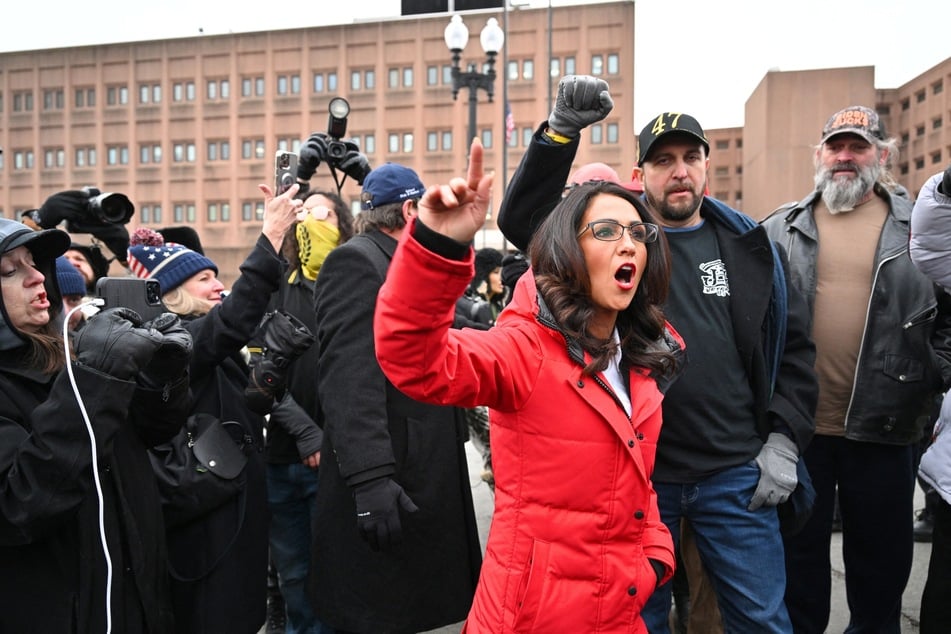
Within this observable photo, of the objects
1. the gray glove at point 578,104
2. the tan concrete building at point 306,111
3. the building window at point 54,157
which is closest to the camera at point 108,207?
the gray glove at point 578,104

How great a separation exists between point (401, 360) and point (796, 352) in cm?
182

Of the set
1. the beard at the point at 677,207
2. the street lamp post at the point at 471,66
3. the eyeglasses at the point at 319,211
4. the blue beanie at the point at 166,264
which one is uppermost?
the street lamp post at the point at 471,66

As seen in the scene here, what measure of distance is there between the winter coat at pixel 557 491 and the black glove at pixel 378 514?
1.79 ft

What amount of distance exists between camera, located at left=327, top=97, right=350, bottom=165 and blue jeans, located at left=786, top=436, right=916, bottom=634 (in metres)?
3.24

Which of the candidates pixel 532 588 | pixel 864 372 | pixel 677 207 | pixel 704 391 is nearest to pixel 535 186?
pixel 677 207

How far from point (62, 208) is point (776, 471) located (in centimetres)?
408

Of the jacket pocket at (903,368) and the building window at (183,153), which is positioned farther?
the building window at (183,153)

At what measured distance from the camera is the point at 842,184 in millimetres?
3420

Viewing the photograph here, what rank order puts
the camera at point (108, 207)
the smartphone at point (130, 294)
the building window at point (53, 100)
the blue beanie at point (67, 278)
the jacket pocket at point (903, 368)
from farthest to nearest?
the building window at point (53, 100)
the camera at point (108, 207)
the blue beanie at point (67, 278)
the jacket pocket at point (903, 368)
the smartphone at point (130, 294)

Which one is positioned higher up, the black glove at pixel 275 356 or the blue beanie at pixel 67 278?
the blue beanie at pixel 67 278

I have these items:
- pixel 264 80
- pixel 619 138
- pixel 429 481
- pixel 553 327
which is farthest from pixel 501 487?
pixel 264 80

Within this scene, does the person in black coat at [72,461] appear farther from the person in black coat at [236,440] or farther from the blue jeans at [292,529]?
the blue jeans at [292,529]

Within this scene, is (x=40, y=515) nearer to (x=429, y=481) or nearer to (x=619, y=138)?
(x=429, y=481)

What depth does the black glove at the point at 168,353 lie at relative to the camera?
2385 mm
